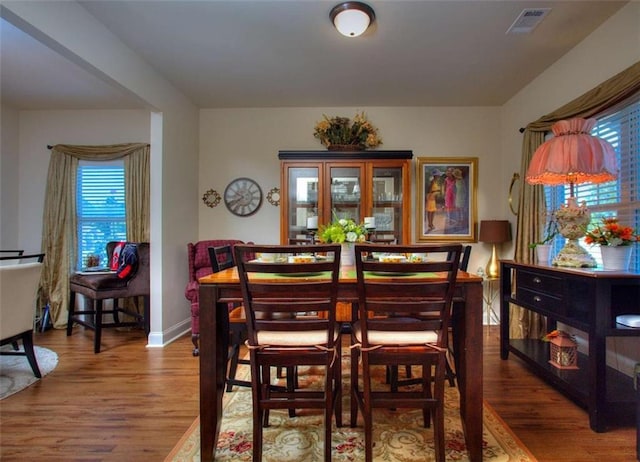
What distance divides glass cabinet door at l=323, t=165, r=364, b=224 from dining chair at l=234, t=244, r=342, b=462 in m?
2.12

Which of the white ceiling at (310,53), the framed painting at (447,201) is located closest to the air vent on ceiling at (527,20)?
the white ceiling at (310,53)

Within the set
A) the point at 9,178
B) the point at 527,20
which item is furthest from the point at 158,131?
the point at 527,20

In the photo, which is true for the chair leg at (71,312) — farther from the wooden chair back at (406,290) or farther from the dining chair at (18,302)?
the wooden chair back at (406,290)

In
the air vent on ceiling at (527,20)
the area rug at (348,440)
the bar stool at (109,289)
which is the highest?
the air vent on ceiling at (527,20)

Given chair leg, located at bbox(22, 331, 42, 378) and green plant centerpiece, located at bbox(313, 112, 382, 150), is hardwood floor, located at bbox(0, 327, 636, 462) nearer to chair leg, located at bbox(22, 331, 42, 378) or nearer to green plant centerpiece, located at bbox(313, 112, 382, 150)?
chair leg, located at bbox(22, 331, 42, 378)

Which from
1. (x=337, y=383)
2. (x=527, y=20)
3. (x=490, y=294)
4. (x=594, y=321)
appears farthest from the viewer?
(x=490, y=294)

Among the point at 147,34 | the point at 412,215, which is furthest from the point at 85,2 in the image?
the point at 412,215

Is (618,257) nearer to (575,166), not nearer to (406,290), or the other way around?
(575,166)

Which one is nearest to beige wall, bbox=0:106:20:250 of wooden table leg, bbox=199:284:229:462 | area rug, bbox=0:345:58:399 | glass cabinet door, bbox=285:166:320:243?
area rug, bbox=0:345:58:399

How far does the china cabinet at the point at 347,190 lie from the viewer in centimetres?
341

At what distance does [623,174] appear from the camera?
2240mm

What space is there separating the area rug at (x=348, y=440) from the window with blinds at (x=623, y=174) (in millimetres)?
1501

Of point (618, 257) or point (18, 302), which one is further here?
point (18, 302)

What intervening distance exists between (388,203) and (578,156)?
175 cm
